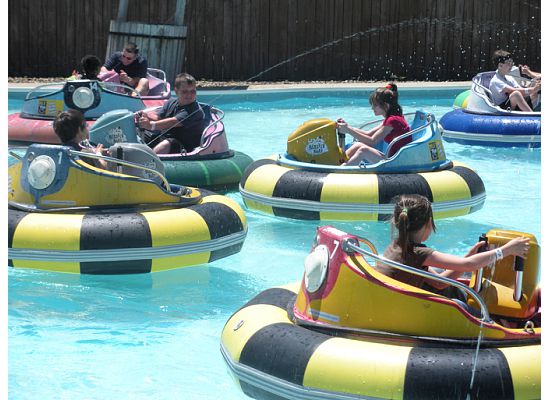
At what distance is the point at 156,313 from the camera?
19.8 feet

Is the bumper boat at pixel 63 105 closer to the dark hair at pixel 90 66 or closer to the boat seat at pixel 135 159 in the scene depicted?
the dark hair at pixel 90 66

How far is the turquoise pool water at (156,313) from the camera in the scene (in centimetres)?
505

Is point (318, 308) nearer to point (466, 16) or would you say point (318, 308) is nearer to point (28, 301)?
point (28, 301)

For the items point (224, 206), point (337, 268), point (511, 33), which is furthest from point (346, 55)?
point (337, 268)

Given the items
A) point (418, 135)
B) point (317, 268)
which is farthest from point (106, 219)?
point (418, 135)

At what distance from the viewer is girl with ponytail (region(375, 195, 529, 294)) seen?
4387 mm

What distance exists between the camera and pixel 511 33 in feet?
57.8

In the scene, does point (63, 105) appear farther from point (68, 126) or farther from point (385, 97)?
point (68, 126)

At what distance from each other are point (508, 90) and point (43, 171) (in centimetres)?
698

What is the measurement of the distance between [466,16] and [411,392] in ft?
46.8

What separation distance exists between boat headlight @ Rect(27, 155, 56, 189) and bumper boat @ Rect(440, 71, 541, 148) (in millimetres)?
6559

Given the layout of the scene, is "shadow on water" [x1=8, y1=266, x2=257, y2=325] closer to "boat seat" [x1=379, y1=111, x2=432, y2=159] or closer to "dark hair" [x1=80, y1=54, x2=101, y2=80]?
"boat seat" [x1=379, y1=111, x2=432, y2=159]

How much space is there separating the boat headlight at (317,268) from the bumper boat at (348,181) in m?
3.14

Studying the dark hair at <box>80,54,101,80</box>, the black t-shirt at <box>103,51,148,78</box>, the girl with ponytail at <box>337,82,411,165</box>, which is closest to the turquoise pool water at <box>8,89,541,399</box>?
the girl with ponytail at <box>337,82,411,165</box>
